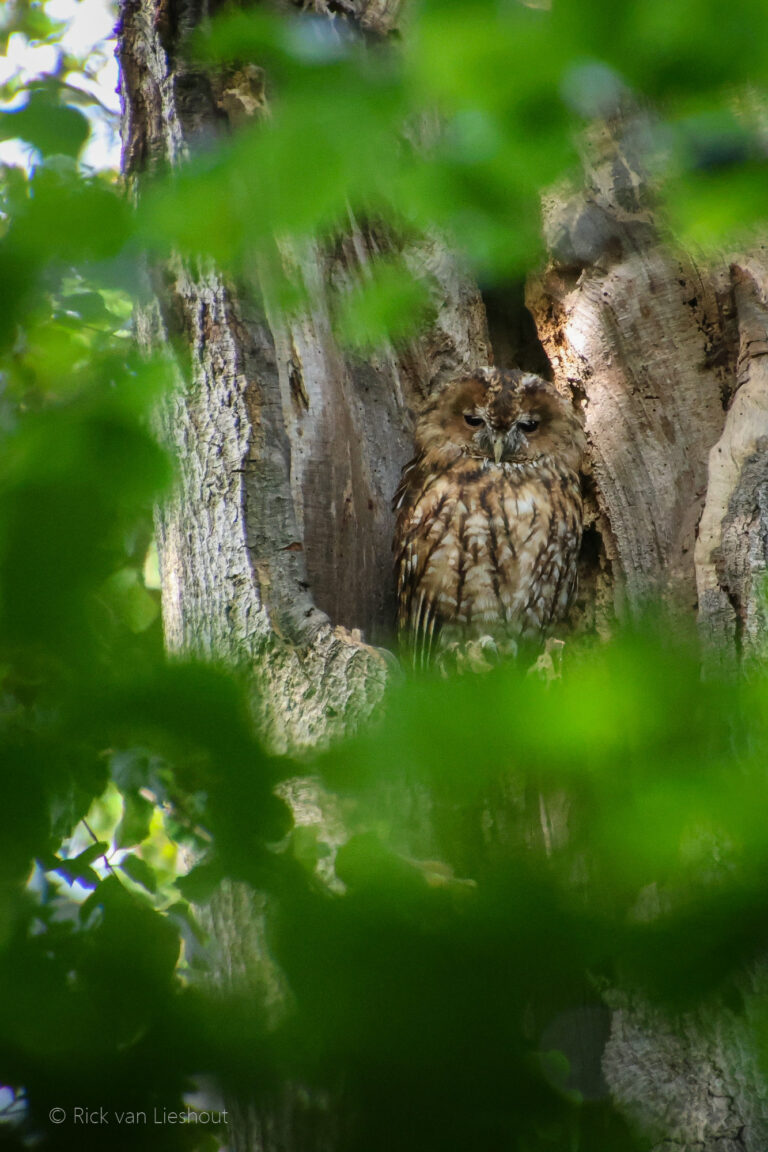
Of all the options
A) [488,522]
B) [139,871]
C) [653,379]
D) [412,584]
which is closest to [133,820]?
[139,871]

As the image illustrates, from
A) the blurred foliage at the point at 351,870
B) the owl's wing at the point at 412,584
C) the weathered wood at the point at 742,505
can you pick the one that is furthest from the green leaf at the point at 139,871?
the owl's wing at the point at 412,584

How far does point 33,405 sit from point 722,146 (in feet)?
3.30

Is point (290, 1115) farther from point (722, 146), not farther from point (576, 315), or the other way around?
point (576, 315)

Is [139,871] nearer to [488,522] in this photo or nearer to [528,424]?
[488,522]

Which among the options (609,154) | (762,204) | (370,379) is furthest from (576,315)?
Answer: (762,204)

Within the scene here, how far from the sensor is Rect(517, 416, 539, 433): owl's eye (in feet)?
9.24

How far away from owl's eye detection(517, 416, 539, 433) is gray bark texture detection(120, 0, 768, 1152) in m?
0.15

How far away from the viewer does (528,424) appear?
111 inches

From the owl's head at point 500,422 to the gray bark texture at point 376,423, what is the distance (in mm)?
98

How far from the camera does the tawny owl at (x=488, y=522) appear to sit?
9.00 ft

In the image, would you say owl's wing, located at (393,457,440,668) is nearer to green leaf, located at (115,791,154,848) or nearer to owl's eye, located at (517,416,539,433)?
owl's eye, located at (517,416,539,433)

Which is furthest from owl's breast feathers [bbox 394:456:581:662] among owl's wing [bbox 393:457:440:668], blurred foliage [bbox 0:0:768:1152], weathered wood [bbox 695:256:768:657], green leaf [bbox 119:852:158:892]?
blurred foliage [bbox 0:0:768:1152]

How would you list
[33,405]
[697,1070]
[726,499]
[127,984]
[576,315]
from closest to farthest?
[127,984] < [33,405] < [697,1070] < [726,499] < [576,315]

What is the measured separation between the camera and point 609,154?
2273mm
